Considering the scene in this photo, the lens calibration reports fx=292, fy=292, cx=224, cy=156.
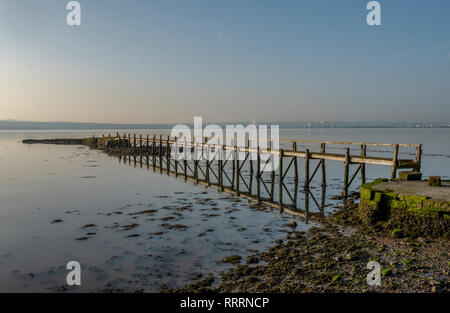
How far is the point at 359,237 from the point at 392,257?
186 centimetres

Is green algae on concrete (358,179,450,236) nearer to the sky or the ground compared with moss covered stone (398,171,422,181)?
nearer to the ground

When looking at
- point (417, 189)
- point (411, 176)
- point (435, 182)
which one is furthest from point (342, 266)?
point (411, 176)

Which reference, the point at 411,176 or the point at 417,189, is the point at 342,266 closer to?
the point at 417,189

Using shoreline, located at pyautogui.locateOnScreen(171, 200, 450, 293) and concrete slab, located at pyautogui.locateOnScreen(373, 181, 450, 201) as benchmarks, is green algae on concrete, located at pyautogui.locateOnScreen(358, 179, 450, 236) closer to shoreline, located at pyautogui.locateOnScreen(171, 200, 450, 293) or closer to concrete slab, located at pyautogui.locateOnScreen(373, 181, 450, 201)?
concrete slab, located at pyautogui.locateOnScreen(373, 181, 450, 201)

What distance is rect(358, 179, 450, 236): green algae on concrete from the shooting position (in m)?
8.84

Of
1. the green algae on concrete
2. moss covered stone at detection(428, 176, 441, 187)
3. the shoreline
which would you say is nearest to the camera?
the shoreline

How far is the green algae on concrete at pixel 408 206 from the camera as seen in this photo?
8836mm

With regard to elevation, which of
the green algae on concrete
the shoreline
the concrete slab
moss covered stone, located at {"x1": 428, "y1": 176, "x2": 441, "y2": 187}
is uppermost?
moss covered stone, located at {"x1": 428, "y1": 176, "x2": 441, "y2": 187}

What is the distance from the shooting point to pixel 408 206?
9539 mm

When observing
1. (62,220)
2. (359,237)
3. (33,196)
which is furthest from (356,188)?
(33,196)

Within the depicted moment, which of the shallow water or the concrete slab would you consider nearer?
the shallow water

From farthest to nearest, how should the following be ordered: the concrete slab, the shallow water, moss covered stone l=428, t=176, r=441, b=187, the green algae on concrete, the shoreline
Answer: moss covered stone l=428, t=176, r=441, b=187 → the concrete slab → the green algae on concrete → the shallow water → the shoreline

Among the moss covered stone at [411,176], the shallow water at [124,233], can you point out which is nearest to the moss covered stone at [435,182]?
the moss covered stone at [411,176]

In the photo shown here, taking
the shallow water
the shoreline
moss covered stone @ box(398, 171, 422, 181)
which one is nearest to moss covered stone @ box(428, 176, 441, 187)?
moss covered stone @ box(398, 171, 422, 181)
